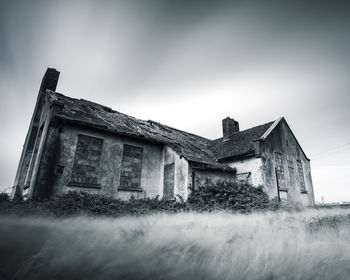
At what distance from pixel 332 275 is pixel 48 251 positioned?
14.1 feet

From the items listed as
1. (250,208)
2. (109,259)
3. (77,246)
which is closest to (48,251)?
(77,246)

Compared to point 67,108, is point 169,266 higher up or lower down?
lower down

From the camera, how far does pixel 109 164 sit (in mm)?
10438

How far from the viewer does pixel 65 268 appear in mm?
2582

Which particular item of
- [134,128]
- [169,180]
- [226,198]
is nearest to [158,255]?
[169,180]

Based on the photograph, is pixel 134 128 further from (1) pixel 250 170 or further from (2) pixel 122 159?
(1) pixel 250 170

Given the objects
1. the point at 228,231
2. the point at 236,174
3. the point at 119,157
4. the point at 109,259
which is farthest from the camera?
the point at 236,174

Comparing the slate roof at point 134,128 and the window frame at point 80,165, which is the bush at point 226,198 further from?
the window frame at point 80,165

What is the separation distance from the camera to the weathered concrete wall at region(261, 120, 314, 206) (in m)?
13.8

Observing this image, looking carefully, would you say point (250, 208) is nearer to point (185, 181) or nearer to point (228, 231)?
point (185, 181)

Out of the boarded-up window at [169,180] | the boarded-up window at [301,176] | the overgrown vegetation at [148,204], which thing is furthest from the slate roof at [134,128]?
the boarded-up window at [301,176]

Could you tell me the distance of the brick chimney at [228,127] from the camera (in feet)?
61.5

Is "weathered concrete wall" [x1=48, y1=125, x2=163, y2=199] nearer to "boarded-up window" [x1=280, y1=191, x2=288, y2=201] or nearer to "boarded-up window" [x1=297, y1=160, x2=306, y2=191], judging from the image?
"boarded-up window" [x1=280, y1=191, x2=288, y2=201]

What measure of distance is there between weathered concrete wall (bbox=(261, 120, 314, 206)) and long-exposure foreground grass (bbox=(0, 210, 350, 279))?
987 cm
